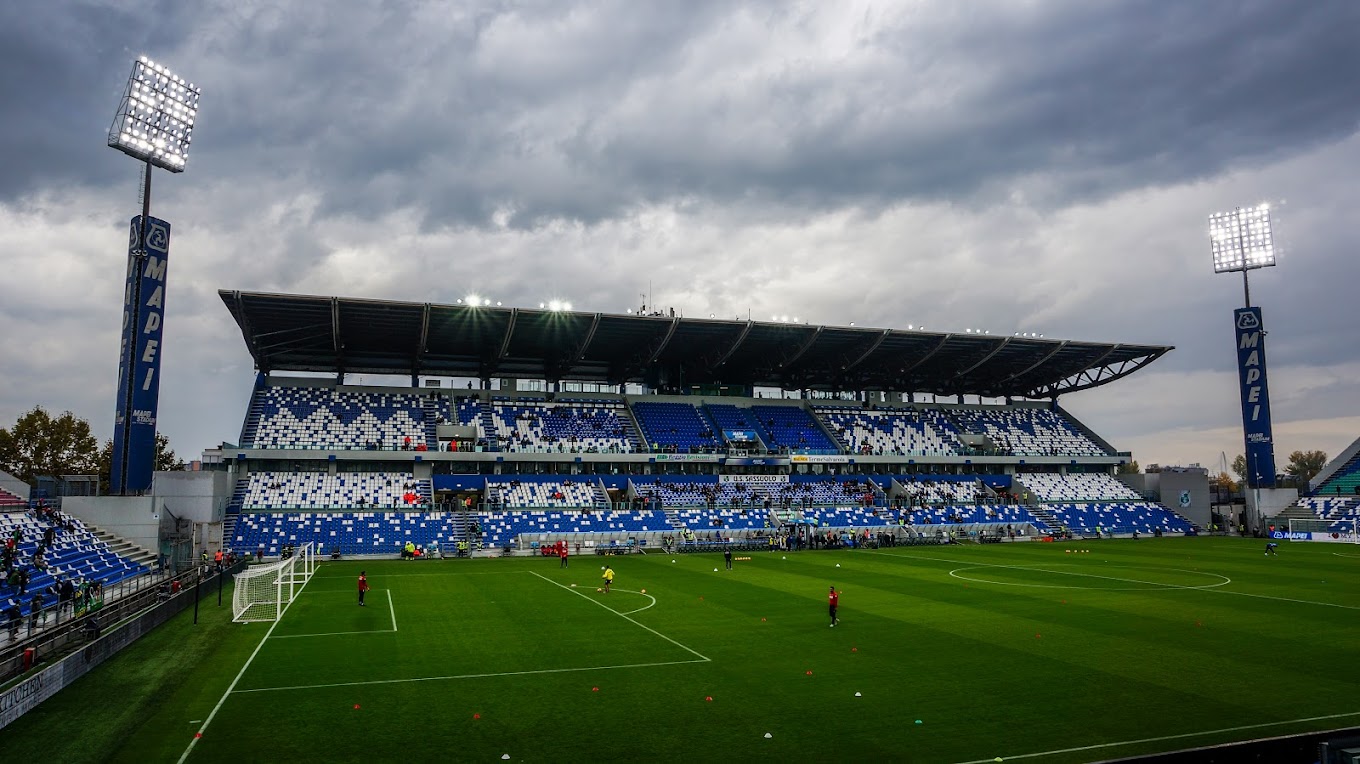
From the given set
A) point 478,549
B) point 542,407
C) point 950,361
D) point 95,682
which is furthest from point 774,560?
point 950,361

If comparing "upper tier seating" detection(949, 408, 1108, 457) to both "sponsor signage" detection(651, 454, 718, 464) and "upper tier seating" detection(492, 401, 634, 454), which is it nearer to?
"sponsor signage" detection(651, 454, 718, 464)

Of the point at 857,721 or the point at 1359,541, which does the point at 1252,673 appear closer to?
the point at 857,721

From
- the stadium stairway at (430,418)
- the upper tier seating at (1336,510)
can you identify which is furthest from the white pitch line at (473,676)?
the upper tier seating at (1336,510)

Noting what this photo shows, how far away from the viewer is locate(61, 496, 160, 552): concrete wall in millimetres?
40219

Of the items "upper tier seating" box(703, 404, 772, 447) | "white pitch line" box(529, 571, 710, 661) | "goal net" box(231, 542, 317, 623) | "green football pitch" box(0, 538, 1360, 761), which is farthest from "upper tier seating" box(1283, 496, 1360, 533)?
"goal net" box(231, 542, 317, 623)

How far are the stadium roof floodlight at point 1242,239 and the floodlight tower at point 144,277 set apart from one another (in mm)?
78425

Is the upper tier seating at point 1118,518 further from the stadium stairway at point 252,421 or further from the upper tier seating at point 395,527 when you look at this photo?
the stadium stairway at point 252,421

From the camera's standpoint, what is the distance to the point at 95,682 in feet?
62.3

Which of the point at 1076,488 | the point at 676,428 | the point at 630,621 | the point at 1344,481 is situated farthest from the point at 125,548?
the point at 1344,481

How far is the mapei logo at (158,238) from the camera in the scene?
43.9 metres

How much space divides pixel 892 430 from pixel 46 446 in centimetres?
8129

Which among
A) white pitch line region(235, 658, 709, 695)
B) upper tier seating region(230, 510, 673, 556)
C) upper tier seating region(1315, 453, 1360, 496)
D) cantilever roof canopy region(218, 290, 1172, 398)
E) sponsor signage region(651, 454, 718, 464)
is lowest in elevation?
white pitch line region(235, 658, 709, 695)

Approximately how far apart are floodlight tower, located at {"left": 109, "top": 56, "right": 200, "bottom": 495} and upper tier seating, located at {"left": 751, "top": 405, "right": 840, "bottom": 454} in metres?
47.7

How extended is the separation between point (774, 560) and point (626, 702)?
33260mm
